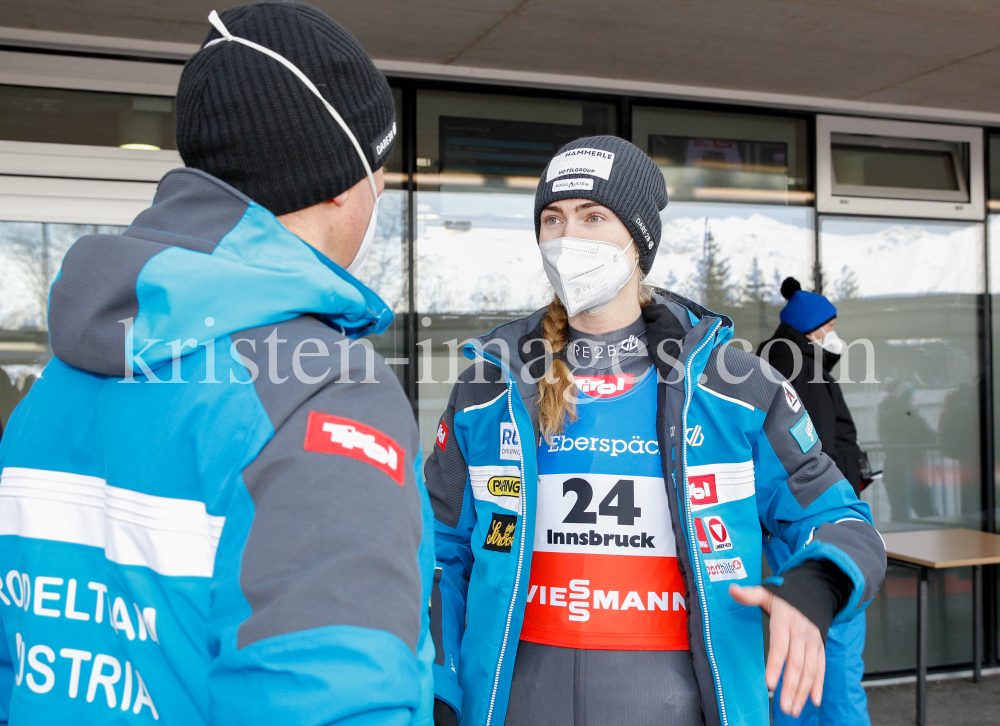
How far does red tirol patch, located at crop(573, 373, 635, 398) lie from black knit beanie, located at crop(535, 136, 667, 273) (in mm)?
382

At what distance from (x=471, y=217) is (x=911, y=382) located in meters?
2.88

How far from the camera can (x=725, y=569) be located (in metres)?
1.59

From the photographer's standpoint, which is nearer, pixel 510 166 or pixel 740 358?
pixel 740 358

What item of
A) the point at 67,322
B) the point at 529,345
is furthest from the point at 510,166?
the point at 67,322

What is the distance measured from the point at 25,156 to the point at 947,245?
5014mm

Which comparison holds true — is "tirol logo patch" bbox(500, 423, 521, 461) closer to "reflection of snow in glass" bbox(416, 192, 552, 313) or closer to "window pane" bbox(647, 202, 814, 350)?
"reflection of snow in glass" bbox(416, 192, 552, 313)

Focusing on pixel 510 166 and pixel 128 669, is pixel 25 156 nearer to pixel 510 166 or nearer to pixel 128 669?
pixel 510 166

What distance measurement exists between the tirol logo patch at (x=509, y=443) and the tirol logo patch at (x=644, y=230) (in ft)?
1.98

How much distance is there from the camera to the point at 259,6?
2.80ft

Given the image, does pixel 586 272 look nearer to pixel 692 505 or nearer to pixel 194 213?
pixel 692 505

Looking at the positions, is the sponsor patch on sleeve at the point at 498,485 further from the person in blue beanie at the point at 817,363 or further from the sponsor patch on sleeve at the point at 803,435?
the person in blue beanie at the point at 817,363

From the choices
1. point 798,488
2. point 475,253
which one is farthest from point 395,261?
point 798,488

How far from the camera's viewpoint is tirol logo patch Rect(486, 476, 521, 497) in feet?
5.58

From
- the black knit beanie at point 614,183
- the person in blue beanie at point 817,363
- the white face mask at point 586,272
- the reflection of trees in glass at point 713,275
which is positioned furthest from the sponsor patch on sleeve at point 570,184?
the reflection of trees in glass at point 713,275
